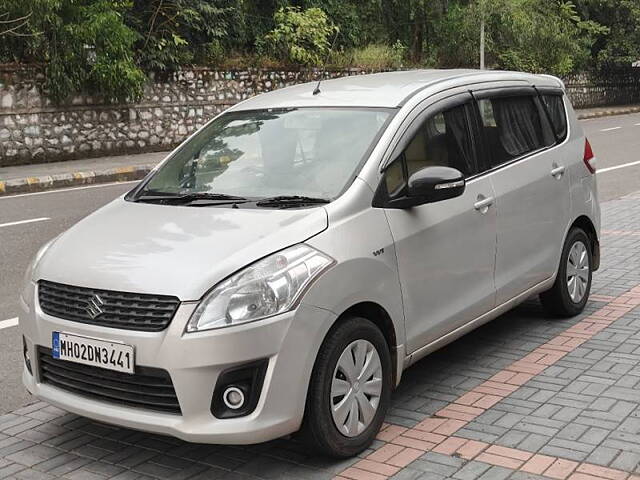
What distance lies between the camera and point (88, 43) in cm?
1878

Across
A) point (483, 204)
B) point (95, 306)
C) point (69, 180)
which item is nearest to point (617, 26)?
point (69, 180)

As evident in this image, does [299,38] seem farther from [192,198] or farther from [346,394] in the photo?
[346,394]

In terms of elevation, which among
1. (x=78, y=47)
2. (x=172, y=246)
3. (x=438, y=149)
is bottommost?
(x=172, y=246)

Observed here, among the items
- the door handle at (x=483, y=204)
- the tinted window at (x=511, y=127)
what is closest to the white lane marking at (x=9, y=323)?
the door handle at (x=483, y=204)

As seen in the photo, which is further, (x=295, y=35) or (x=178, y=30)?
(x=295, y=35)

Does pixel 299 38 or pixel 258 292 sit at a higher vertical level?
pixel 299 38

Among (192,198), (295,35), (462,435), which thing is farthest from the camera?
(295,35)

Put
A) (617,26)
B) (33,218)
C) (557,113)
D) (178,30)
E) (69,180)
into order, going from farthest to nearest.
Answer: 1. (617,26)
2. (178,30)
3. (69,180)
4. (33,218)
5. (557,113)

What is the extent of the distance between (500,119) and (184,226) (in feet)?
7.71

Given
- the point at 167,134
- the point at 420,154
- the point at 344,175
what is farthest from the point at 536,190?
the point at 167,134

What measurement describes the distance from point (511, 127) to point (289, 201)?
1968mm

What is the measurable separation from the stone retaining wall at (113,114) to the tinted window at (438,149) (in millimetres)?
14684

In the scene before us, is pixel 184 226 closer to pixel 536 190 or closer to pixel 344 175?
pixel 344 175

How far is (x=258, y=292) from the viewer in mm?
3656
